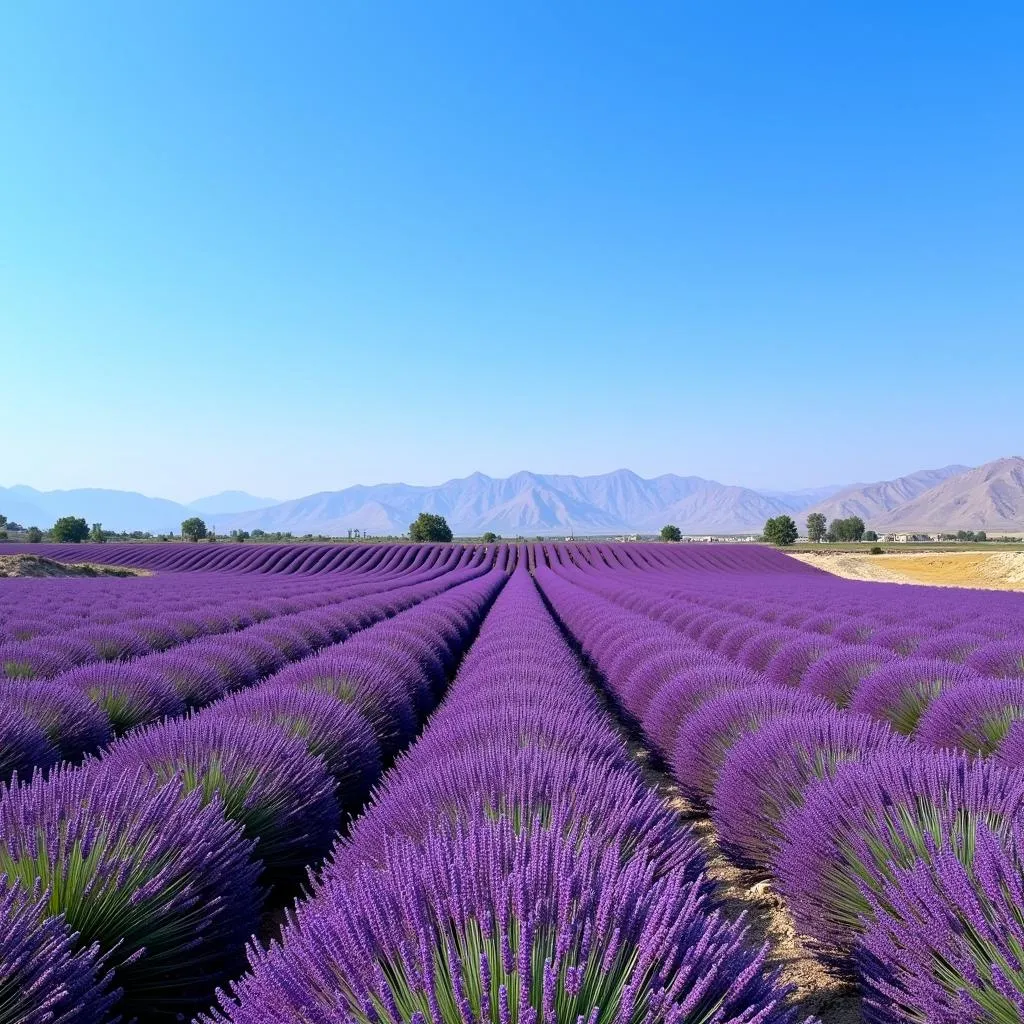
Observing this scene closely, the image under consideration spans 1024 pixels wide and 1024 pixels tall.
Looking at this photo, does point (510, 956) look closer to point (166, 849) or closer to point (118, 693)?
point (166, 849)

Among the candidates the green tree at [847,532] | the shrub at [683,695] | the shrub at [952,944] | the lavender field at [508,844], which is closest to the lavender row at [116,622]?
the lavender field at [508,844]

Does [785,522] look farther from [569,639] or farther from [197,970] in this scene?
[197,970]

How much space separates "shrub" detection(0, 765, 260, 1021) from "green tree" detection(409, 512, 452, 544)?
53.4 metres

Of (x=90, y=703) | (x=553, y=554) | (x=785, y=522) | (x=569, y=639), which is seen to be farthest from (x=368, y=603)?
(x=785, y=522)

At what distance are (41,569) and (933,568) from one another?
4651 cm

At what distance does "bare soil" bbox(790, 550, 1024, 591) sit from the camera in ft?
120

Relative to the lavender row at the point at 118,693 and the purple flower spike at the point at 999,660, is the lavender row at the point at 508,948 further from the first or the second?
the purple flower spike at the point at 999,660

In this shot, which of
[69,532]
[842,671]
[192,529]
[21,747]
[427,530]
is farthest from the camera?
[192,529]

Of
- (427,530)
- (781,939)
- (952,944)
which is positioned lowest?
(781,939)

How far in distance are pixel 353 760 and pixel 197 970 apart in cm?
183

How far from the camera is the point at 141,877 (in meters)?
2.07

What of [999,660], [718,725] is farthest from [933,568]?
[718,725]

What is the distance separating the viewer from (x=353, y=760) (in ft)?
13.2

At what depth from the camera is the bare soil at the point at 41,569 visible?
80.2 ft
